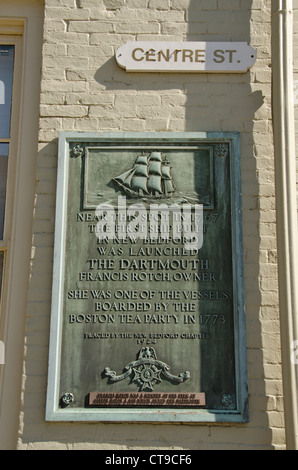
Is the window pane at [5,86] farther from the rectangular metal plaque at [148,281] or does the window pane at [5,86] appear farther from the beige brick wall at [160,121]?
the rectangular metal plaque at [148,281]

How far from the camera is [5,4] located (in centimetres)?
423

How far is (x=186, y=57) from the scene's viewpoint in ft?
13.0

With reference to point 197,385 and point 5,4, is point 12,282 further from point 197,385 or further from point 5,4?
point 5,4

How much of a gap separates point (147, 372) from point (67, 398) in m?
0.51

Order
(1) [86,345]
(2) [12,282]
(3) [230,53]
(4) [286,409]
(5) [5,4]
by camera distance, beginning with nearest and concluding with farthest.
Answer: (4) [286,409] < (1) [86,345] < (2) [12,282] < (3) [230,53] < (5) [5,4]

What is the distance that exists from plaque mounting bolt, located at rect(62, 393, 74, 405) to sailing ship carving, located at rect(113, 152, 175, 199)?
1.33m

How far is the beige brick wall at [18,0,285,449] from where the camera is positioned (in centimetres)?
334

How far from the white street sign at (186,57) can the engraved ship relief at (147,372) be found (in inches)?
78.1

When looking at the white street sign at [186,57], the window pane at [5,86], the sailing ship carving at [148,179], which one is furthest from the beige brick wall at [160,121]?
the window pane at [5,86]

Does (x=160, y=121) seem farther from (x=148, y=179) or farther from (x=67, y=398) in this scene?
(x=67, y=398)

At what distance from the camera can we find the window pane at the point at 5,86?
4105 mm

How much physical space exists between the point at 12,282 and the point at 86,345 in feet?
2.20

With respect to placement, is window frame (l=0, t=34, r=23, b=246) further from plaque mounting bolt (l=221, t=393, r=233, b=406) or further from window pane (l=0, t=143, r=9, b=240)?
plaque mounting bolt (l=221, t=393, r=233, b=406)
